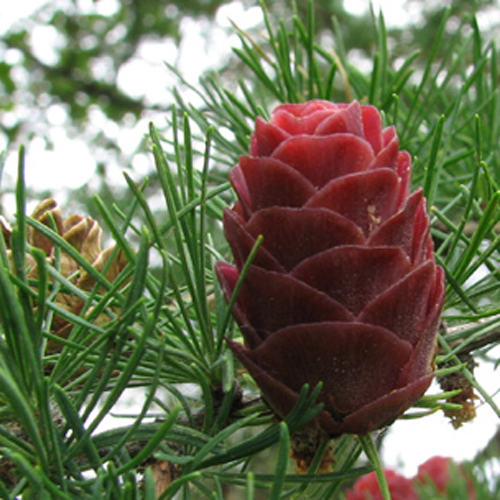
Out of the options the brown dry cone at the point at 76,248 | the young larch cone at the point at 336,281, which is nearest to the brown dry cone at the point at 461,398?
the young larch cone at the point at 336,281

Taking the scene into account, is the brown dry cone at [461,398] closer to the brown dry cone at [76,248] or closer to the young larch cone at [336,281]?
the young larch cone at [336,281]

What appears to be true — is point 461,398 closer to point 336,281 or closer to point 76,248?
point 336,281

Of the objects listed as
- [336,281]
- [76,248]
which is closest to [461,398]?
[336,281]

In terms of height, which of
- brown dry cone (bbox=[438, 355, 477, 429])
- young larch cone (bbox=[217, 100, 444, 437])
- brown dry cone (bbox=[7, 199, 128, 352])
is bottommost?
brown dry cone (bbox=[438, 355, 477, 429])

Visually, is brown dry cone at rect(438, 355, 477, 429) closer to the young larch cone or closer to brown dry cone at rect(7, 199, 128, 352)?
the young larch cone

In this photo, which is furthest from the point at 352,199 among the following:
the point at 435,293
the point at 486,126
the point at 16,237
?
the point at 486,126

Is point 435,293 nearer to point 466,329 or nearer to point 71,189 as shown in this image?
point 466,329

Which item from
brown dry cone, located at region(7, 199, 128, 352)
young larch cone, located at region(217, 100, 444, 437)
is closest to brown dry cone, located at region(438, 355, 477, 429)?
young larch cone, located at region(217, 100, 444, 437)
